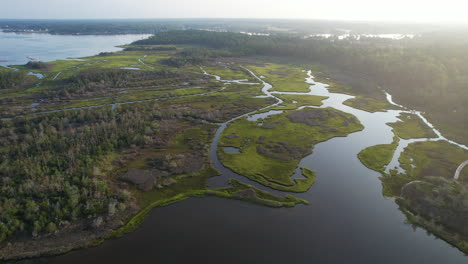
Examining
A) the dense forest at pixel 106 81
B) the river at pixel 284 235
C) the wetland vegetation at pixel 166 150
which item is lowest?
the river at pixel 284 235

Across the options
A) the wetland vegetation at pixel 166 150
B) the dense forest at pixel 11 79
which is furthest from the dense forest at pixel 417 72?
the dense forest at pixel 11 79

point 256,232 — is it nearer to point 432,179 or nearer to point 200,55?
point 432,179

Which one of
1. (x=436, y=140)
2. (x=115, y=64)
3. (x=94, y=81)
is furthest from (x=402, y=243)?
(x=115, y=64)

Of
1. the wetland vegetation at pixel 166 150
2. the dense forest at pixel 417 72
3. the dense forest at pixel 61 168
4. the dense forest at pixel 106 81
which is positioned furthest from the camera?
the dense forest at pixel 106 81

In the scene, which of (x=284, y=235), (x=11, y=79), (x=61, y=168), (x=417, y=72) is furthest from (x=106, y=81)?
(x=417, y=72)

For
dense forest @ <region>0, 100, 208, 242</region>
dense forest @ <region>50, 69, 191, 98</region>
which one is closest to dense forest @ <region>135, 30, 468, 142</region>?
dense forest @ <region>0, 100, 208, 242</region>

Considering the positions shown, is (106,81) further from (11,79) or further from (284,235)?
(284,235)

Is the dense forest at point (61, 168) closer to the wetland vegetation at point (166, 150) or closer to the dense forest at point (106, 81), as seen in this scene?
the wetland vegetation at point (166, 150)

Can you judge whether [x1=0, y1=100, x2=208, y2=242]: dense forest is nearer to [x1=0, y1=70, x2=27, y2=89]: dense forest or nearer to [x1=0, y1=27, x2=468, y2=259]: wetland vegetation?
[x1=0, y1=27, x2=468, y2=259]: wetland vegetation
